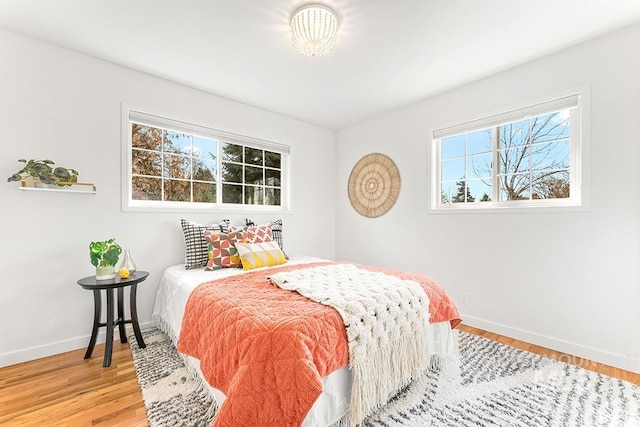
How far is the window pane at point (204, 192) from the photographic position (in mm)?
3041

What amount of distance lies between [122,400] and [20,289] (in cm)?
124

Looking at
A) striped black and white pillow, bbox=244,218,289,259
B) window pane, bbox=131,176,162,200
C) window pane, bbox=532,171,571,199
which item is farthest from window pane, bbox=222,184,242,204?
window pane, bbox=532,171,571,199

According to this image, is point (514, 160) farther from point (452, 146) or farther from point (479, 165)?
point (452, 146)

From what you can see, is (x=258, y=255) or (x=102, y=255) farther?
(x=258, y=255)

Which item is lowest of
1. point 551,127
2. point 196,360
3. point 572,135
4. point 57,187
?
point 196,360

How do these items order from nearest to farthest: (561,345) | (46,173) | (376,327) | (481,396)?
(376,327), (481,396), (46,173), (561,345)

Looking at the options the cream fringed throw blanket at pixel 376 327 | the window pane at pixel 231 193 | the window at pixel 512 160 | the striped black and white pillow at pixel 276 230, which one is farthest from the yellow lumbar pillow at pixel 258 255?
the window at pixel 512 160

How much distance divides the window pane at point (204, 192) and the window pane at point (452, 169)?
8.36ft

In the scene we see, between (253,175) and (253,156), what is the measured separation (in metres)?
0.23

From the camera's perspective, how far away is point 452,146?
10.2 feet

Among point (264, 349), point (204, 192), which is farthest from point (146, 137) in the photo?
point (264, 349)

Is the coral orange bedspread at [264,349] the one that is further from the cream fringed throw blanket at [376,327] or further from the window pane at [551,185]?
the window pane at [551,185]

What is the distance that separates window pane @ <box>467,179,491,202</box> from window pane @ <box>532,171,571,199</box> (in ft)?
1.25

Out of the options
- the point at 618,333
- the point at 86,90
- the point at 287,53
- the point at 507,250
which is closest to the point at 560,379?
the point at 618,333
